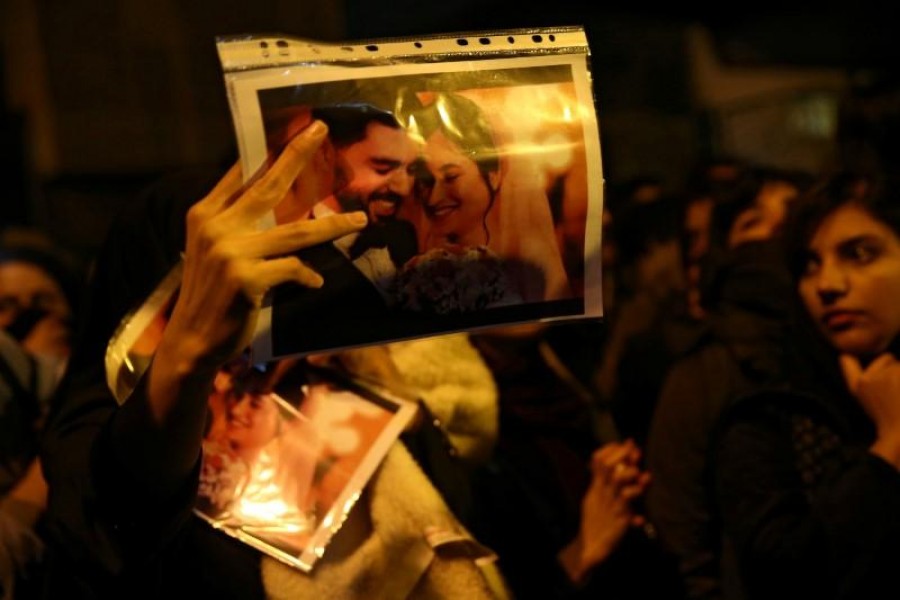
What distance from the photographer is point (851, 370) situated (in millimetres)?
1546

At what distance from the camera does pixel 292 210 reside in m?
0.90

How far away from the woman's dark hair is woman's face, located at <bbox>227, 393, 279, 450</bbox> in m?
0.94

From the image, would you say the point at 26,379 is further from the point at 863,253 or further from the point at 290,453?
the point at 863,253

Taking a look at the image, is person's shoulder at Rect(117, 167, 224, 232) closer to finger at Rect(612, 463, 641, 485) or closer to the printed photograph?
the printed photograph

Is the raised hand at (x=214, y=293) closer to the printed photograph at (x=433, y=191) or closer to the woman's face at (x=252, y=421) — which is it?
the printed photograph at (x=433, y=191)

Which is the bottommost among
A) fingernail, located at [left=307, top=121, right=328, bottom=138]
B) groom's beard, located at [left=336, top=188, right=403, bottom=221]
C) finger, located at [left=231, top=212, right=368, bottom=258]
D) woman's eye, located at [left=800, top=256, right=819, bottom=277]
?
woman's eye, located at [left=800, top=256, right=819, bottom=277]

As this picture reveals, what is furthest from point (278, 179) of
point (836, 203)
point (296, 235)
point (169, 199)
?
point (836, 203)

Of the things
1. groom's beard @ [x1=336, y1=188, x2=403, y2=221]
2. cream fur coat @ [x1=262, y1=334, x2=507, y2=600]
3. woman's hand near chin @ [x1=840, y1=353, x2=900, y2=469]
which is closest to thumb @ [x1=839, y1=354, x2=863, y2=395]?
woman's hand near chin @ [x1=840, y1=353, x2=900, y2=469]

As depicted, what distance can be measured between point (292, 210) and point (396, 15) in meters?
1.28

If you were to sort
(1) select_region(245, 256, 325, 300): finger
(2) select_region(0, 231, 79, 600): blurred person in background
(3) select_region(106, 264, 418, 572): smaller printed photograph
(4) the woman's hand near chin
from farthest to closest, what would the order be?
1. (4) the woman's hand near chin
2. (2) select_region(0, 231, 79, 600): blurred person in background
3. (3) select_region(106, 264, 418, 572): smaller printed photograph
4. (1) select_region(245, 256, 325, 300): finger

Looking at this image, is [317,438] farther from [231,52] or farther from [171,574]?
[231,52]

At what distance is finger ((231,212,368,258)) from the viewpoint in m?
0.86

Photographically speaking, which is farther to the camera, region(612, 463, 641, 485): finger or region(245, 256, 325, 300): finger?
region(612, 463, 641, 485): finger

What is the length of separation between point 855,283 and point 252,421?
3.08 ft
